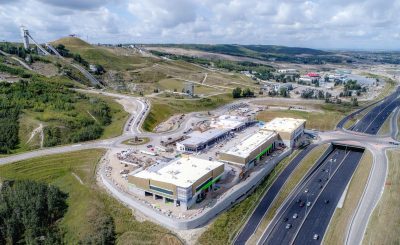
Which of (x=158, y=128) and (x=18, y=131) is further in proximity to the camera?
(x=158, y=128)

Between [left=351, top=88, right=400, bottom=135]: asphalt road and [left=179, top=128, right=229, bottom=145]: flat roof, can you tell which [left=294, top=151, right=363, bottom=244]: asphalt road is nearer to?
[left=351, top=88, right=400, bottom=135]: asphalt road

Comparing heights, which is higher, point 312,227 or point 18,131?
point 18,131

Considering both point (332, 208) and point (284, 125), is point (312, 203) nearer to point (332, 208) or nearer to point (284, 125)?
point (332, 208)

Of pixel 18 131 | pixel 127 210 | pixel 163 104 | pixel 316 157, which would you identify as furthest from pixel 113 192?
pixel 163 104

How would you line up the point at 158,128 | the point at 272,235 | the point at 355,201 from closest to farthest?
the point at 272,235 → the point at 355,201 → the point at 158,128

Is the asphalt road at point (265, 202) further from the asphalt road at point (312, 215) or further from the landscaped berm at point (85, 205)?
the landscaped berm at point (85, 205)

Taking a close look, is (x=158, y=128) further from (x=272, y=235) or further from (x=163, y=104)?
(x=272, y=235)

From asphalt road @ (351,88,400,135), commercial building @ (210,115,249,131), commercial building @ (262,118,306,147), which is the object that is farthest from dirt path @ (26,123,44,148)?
asphalt road @ (351,88,400,135)
